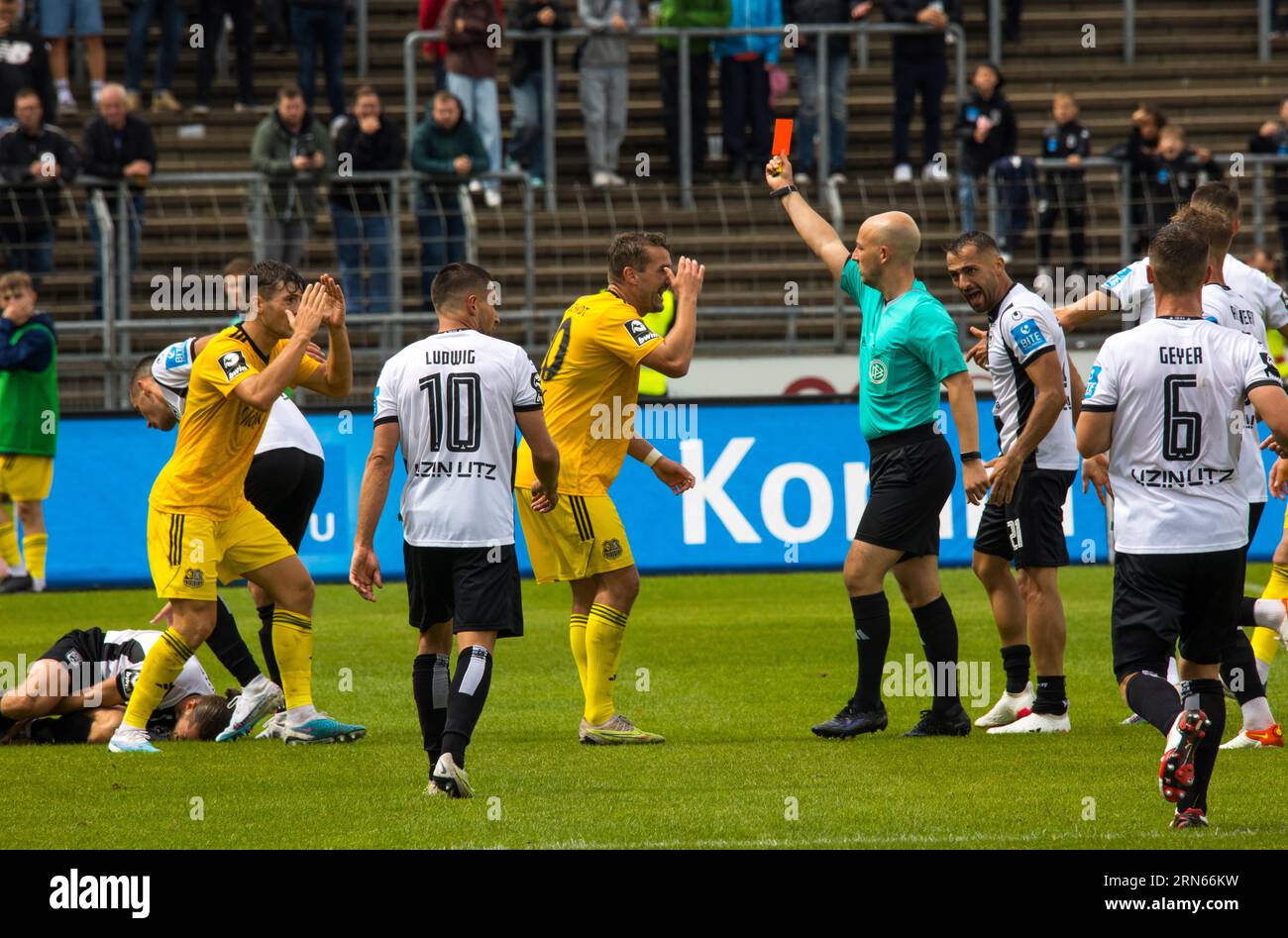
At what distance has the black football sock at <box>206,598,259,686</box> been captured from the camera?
9.45 meters

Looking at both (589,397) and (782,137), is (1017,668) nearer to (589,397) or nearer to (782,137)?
(589,397)

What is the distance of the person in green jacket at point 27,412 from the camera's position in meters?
14.8

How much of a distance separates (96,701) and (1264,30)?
775 inches

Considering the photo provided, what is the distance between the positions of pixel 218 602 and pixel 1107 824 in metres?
4.62

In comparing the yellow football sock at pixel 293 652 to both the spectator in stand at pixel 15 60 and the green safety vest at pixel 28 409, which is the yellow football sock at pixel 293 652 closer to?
the green safety vest at pixel 28 409

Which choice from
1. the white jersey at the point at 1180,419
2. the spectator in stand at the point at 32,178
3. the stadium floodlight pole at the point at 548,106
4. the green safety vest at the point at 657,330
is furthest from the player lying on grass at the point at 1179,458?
the stadium floodlight pole at the point at 548,106

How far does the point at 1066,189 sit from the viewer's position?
1939 cm

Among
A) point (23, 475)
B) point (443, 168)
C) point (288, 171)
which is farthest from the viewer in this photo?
point (443, 168)

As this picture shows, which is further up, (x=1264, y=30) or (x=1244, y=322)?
(x=1264, y=30)

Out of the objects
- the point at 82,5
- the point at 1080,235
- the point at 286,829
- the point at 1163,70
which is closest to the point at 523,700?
the point at 286,829

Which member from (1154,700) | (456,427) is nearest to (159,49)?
(456,427)

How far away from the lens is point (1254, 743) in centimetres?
853

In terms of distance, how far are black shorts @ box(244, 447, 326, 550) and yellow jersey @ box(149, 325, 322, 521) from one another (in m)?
1.04

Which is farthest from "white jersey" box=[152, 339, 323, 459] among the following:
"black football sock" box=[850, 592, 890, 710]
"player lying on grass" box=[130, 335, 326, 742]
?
"black football sock" box=[850, 592, 890, 710]
